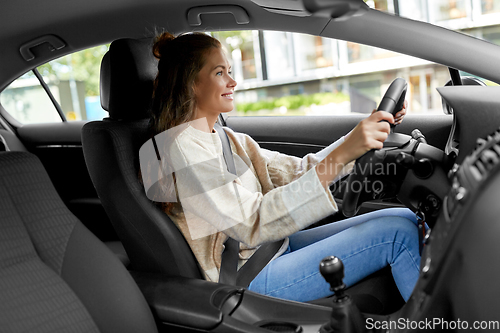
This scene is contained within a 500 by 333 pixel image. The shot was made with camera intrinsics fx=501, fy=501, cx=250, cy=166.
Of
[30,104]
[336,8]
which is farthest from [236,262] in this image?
[30,104]

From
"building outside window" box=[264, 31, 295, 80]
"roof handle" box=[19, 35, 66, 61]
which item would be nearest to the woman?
"roof handle" box=[19, 35, 66, 61]

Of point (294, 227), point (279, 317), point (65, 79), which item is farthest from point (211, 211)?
point (65, 79)

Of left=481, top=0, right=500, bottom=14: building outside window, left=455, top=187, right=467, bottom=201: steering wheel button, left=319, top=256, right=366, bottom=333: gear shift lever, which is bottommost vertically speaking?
left=319, top=256, right=366, bottom=333: gear shift lever

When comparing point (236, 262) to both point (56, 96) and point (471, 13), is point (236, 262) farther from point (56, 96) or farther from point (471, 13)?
point (471, 13)

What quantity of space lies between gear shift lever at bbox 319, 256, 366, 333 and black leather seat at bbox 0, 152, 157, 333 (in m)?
0.44

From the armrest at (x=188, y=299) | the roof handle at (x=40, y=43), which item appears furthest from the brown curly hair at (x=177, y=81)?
the roof handle at (x=40, y=43)

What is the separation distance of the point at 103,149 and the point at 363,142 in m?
0.74

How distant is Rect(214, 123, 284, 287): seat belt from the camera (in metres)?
1.46

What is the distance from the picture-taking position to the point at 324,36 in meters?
1.69

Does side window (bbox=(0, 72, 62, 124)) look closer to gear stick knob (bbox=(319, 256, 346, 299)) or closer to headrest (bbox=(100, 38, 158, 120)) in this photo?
headrest (bbox=(100, 38, 158, 120))

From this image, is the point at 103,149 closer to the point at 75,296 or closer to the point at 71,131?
the point at 75,296

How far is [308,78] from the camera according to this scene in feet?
14.3

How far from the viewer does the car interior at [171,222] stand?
0.76m

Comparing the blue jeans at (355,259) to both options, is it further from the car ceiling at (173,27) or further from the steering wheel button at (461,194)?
the steering wheel button at (461,194)
